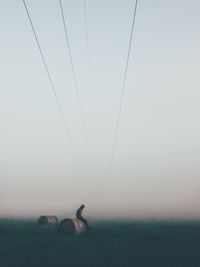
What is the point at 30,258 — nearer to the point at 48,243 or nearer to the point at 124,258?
the point at 124,258

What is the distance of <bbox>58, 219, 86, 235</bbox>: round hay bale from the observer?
2928 cm

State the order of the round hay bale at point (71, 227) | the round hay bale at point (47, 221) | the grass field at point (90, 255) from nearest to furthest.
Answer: the grass field at point (90, 255) → the round hay bale at point (71, 227) → the round hay bale at point (47, 221)

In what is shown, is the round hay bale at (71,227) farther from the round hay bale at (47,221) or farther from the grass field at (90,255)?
the round hay bale at (47,221)

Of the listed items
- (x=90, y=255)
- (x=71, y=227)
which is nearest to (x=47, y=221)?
(x=71, y=227)

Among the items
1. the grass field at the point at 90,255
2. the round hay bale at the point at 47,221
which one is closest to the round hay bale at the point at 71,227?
the grass field at the point at 90,255

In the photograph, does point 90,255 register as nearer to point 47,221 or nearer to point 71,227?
point 71,227

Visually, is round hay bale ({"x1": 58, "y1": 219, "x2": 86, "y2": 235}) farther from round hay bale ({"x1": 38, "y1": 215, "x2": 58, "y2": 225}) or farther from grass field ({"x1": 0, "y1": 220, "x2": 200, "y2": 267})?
round hay bale ({"x1": 38, "y1": 215, "x2": 58, "y2": 225})

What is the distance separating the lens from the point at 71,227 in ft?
96.5

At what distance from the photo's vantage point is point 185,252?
20328 mm

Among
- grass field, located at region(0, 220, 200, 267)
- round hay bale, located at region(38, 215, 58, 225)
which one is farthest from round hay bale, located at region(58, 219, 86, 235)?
round hay bale, located at region(38, 215, 58, 225)

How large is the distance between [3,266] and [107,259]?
4.57 metres

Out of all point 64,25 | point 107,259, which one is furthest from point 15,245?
point 64,25

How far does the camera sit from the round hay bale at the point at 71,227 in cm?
2928

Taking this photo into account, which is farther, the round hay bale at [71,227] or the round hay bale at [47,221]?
the round hay bale at [47,221]
